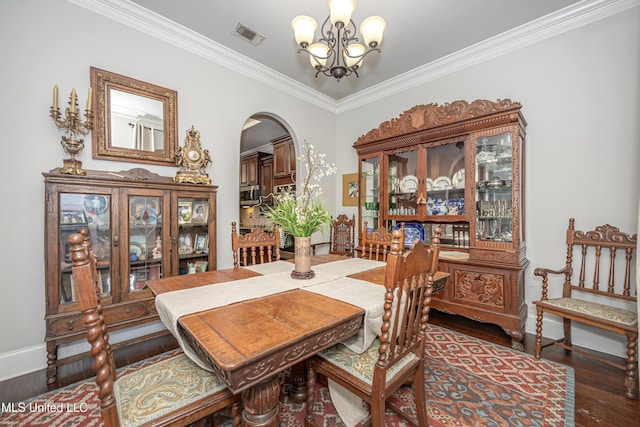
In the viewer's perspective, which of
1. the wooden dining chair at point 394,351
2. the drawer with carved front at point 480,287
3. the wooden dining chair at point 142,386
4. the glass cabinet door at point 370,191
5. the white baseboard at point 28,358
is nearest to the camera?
the wooden dining chair at point 142,386

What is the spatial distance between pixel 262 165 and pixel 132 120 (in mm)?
3367

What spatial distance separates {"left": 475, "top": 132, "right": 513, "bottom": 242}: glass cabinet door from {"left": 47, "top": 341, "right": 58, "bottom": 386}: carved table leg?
12.0 feet

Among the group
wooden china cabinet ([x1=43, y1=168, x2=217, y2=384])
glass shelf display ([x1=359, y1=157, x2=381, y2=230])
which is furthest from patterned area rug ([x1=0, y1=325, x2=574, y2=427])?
glass shelf display ([x1=359, y1=157, x2=381, y2=230])

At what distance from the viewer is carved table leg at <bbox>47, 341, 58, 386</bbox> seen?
183 centimetres

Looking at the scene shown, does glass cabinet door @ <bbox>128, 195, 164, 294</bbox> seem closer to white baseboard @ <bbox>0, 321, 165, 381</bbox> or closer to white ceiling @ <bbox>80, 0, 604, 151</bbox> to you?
white baseboard @ <bbox>0, 321, 165, 381</bbox>

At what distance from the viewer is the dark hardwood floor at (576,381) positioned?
1.54 m

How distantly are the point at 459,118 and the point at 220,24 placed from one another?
103 inches

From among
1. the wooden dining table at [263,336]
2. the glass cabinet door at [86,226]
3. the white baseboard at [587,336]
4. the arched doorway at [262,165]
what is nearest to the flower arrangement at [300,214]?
the wooden dining table at [263,336]

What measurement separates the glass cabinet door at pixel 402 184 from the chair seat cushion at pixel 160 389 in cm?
275

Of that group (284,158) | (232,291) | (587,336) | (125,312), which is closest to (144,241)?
(125,312)

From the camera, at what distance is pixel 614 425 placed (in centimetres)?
147

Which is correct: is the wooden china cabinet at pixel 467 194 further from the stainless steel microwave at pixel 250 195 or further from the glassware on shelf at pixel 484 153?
the stainless steel microwave at pixel 250 195

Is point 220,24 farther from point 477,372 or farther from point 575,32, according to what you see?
point 477,372

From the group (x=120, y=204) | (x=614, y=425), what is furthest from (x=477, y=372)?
(x=120, y=204)
